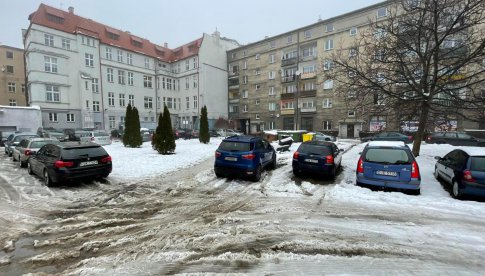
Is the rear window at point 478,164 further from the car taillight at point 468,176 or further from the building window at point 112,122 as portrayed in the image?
the building window at point 112,122

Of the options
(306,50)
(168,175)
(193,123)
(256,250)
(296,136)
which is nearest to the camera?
(256,250)

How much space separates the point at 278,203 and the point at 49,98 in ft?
125

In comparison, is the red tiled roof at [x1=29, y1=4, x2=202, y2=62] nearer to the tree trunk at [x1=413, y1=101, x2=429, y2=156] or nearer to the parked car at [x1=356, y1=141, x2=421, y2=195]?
the tree trunk at [x1=413, y1=101, x2=429, y2=156]

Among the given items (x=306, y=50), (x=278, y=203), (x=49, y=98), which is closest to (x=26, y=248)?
(x=278, y=203)

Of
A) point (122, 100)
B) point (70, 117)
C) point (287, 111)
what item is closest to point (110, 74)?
point (122, 100)

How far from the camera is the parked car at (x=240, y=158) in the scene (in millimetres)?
8555

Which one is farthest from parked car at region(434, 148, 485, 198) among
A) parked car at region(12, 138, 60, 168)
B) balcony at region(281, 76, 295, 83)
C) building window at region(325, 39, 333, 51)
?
balcony at region(281, 76, 295, 83)

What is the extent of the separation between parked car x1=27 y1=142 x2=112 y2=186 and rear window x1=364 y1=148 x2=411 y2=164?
870 centimetres

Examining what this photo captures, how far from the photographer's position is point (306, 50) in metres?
41.3

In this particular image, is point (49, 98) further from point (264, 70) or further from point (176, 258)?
point (176, 258)

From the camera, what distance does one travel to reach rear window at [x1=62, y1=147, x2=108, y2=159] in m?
7.57

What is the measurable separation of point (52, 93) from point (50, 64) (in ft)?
12.7

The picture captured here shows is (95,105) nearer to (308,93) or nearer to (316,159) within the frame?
(308,93)

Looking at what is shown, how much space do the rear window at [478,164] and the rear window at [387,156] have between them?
1420 millimetres
